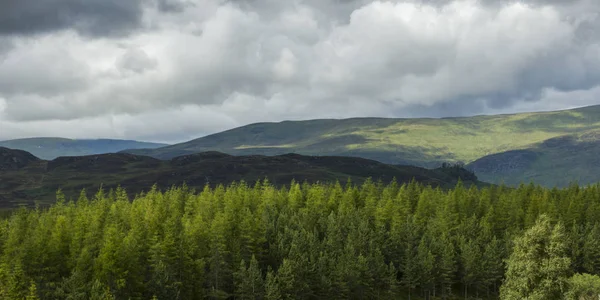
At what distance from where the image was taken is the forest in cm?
7414

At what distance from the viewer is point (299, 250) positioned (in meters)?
106

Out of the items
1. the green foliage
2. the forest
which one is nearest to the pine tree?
the forest

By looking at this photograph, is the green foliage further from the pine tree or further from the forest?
the pine tree

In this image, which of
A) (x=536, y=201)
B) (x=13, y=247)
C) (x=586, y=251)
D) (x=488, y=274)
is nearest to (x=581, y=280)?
(x=488, y=274)

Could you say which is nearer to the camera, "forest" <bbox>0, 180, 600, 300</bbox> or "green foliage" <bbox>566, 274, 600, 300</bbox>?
"green foliage" <bbox>566, 274, 600, 300</bbox>

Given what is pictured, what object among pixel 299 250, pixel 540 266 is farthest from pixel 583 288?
pixel 299 250

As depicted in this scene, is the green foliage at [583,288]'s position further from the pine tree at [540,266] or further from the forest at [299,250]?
the pine tree at [540,266]

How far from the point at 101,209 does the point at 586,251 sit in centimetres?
12262

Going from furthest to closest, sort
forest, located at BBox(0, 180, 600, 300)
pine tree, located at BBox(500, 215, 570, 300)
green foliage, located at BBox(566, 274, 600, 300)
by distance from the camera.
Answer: forest, located at BBox(0, 180, 600, 300), green foliage, located at BBox(566, 274, 600, 300), pine tree, located at BBox(500, 215, 570, 300)

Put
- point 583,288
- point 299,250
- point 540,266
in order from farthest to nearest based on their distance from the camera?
point 299,250 < point 583,288 < point 540,266

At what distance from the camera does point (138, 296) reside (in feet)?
275

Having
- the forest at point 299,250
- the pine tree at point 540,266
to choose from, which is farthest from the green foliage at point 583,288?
the pine tree at point 540,266

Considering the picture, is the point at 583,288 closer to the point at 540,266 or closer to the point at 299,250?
the point at 540,266

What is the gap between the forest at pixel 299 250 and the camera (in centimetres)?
7414
